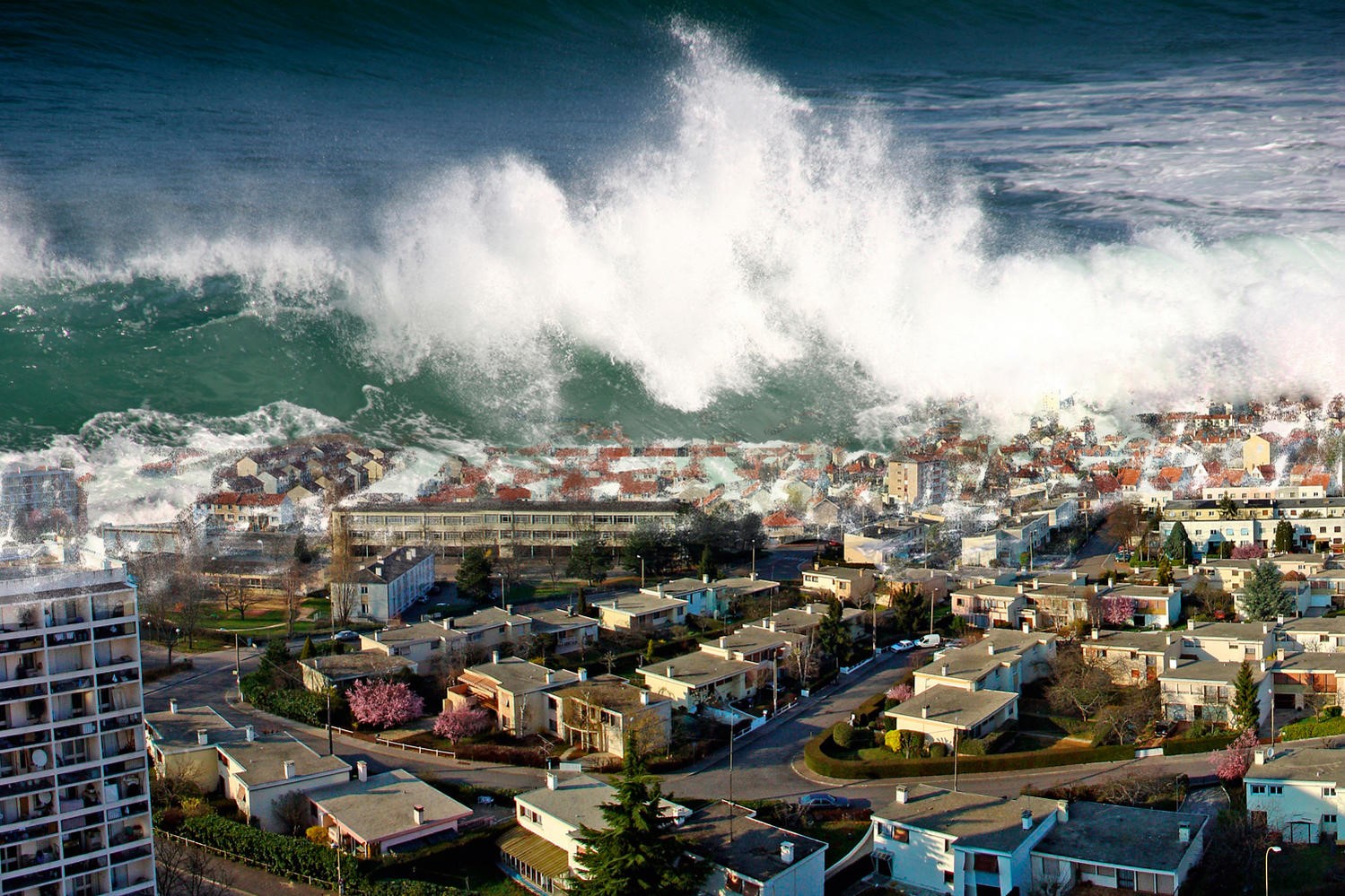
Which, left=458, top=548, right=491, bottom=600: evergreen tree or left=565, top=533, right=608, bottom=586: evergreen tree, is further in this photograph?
left=565, top=533, right=608, bottom=586: evergreen tree

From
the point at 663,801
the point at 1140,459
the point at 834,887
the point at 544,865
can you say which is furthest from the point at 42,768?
the point at 1140,459

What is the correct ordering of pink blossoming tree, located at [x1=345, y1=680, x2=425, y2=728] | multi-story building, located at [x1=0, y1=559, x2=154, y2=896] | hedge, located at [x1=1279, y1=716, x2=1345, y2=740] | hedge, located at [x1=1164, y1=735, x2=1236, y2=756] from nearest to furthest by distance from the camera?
multi-story building, located at [x1=0, y1=559, x2=154, y2=896] < hedge, located at [x1=1164, y1=735, x2=1236, y2=756] < hedge, located at [x1=1279, y1=716, x2=1345, y2=740] < pink blossoming tree, located at [x1=345, y1=680, x2=425, y2=728]

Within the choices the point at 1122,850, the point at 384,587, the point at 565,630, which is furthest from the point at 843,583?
the point at 1122,850

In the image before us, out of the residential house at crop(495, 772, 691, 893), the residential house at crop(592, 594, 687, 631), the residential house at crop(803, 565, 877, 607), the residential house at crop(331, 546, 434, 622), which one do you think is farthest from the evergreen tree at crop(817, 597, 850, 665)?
the residential house at crop(331, 546, 434, 622)

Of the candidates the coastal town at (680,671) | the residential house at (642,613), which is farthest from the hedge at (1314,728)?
the residential house at (642,613)

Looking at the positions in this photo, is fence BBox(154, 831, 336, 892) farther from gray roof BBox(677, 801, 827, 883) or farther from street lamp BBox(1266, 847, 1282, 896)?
street lamp BBox(1266, 847, 1282, 896)

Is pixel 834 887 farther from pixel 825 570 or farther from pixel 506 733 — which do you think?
pixel 825 570

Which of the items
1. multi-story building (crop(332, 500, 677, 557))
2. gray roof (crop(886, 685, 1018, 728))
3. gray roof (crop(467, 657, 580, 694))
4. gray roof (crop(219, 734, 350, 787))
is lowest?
gray roof (crop(886, 685, 1018, 728))
